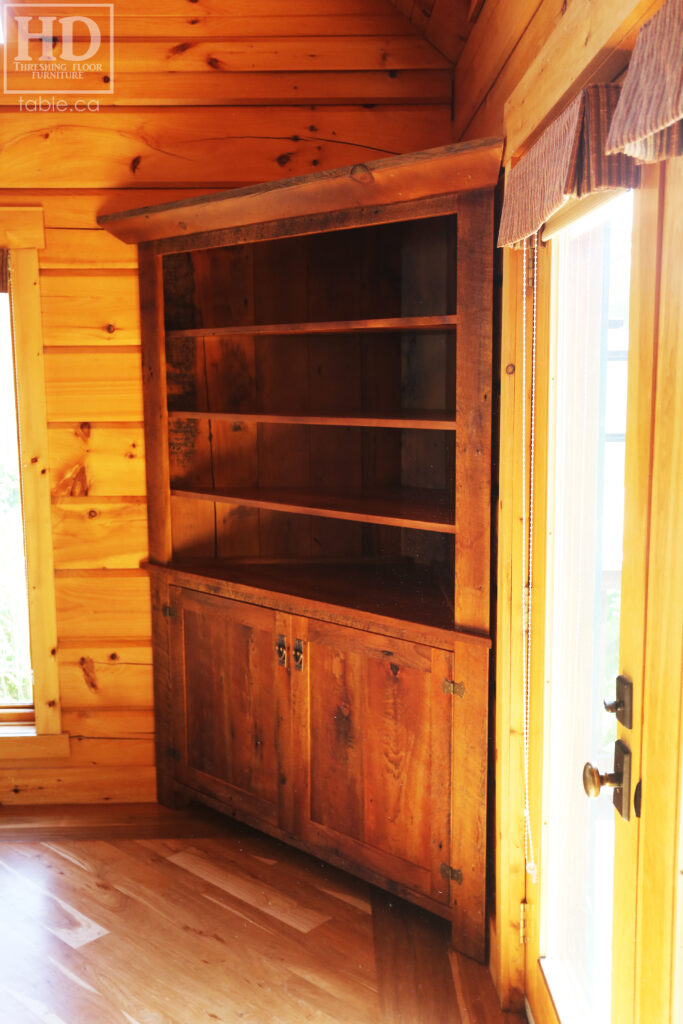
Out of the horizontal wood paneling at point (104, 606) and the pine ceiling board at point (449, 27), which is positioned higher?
the pine ceiling board at point (449, 27)

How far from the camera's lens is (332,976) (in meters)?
2.36

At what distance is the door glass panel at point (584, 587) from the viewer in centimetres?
154

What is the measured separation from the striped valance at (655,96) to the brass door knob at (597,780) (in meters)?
0.95

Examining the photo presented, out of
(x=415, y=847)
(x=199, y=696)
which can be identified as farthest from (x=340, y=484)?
(x=415, y=847)

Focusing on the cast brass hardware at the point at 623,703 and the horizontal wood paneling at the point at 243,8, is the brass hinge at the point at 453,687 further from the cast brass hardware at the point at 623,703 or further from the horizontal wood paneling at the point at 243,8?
the horizontal wood paneling at the point at 243,8

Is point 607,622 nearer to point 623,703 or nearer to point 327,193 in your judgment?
point 623,703

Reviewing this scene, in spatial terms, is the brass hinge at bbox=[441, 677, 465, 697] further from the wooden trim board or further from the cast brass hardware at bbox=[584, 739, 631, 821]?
the wooden trim board

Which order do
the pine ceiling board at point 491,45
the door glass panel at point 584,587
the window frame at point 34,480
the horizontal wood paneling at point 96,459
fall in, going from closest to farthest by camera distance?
the door glass panel at point 584,587 → the pine ceiling board at point 491,45 → the window frame at point 34,480 → the horizontal wood paneling at point 96,459

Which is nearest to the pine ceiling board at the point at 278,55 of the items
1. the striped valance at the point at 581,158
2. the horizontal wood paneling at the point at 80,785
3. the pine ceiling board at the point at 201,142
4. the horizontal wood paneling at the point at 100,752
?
the pine ceiling board at the point at 201,142

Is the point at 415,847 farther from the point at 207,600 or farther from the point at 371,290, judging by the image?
the point at 371,290

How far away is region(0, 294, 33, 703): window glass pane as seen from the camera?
3225 millimetres

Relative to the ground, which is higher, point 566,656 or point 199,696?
point 566,656

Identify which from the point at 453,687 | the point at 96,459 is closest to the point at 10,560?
the point at 96,459

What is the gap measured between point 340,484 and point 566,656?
1513mm
